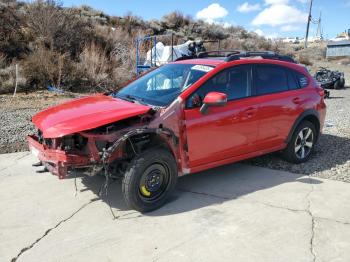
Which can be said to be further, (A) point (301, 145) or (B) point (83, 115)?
(A) point (301, 145)

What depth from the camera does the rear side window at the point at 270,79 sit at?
5.82m

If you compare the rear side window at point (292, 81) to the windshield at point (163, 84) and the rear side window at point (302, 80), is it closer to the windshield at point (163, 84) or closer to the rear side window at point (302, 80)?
the rear side window at point (302, 80)

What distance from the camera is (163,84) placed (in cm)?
555

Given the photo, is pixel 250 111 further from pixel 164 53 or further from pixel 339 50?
pixel 339 50

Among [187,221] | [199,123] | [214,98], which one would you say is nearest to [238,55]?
[214,98]

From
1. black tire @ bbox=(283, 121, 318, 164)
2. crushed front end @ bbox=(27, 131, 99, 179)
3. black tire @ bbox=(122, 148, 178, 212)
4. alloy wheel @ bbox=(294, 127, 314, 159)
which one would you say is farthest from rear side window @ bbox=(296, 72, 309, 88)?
crushed front end @ bbox=(27, 131, 99, 179)

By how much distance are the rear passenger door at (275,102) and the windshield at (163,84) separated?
3.35 feet

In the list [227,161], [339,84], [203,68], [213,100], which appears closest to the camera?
[213,100]

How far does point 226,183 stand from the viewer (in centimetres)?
566

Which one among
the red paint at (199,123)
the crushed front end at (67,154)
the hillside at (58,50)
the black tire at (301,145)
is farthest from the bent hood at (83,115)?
the hillside at (58,50)

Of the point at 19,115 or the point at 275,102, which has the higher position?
the point at 275,102

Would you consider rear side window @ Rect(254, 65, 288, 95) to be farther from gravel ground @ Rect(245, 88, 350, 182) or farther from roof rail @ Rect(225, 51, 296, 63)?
gravel ground @ Rect(245, 88, 350, 182)

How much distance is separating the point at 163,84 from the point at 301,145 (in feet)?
8.92

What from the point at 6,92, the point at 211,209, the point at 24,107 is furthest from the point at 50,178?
the point at 6,92
